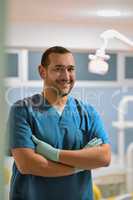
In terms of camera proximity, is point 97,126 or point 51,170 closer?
point 51,170

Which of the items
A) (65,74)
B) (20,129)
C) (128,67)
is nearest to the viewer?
(20,129)

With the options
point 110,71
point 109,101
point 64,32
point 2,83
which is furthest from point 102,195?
point 2,83

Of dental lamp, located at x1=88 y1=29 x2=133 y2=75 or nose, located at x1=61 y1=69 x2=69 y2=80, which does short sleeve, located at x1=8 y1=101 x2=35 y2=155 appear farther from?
dental lamp, located at x1=88 y1=29 x2=133 y2=75

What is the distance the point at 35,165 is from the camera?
1.28m

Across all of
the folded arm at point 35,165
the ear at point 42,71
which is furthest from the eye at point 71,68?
the folded arm at point 35,165

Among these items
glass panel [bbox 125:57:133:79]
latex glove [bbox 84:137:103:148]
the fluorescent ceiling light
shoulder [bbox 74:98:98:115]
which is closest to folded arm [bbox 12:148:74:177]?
latex glove [bbox 84:137:103:148]

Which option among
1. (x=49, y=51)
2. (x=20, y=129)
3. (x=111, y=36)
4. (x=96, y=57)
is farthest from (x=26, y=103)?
(x=111, y=36)

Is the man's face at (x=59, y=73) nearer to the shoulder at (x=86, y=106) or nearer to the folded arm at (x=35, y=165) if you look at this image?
the shoulder at (x=86, y=106)

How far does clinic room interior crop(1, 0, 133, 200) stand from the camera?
4.36 ft

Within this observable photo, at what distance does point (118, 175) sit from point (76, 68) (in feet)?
1.75

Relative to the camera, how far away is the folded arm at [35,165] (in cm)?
126

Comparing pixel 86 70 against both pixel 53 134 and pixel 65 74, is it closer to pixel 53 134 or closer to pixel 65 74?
pixel 65 74

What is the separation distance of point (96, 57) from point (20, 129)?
452mm

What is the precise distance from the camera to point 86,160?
1328 mm
